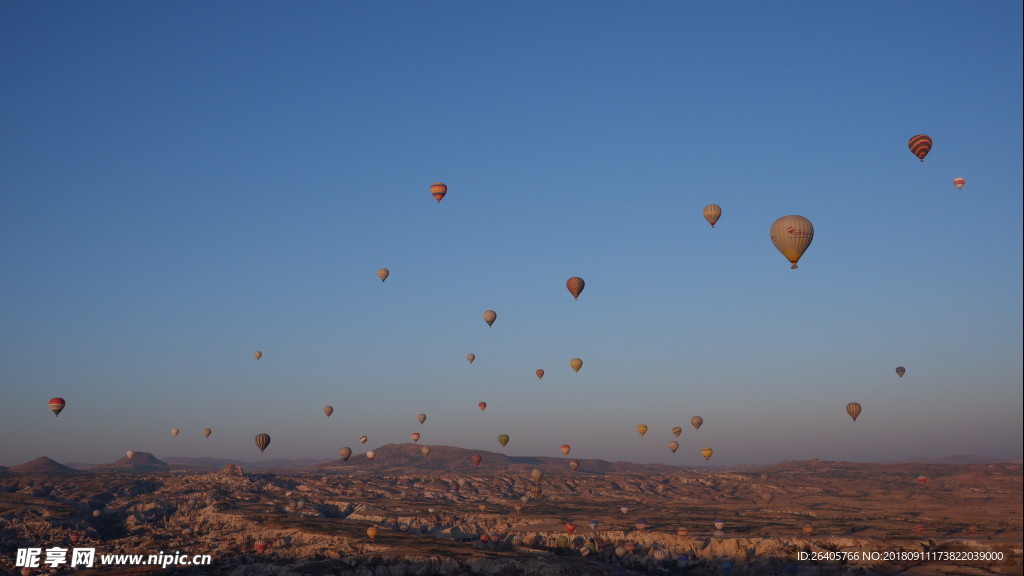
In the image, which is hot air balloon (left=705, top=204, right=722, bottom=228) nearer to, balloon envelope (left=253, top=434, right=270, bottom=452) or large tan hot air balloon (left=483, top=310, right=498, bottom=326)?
large tan hot air balloon (left=483, top=310, right=498, bottom=326)

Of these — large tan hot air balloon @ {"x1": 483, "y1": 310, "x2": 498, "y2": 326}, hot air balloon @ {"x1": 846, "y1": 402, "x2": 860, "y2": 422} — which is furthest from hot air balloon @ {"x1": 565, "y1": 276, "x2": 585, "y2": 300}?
hot air balloon @ {"x1": 846, "y1": 402, "x2": 860, "y2": 422}

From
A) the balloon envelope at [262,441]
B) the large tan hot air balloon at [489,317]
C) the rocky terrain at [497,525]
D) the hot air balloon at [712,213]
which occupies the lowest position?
the rocky terrain at [497,525]

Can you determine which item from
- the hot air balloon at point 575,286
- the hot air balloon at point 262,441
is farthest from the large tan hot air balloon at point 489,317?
the hot air balloon at point 262,441

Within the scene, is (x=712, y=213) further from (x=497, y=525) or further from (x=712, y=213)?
(x=497, y=525)

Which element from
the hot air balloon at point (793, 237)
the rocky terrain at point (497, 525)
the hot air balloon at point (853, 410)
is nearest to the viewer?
the hot air balloon at point (793, 237)

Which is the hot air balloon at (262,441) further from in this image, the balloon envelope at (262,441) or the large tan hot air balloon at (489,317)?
the large tan hot air balloon at (489,317)

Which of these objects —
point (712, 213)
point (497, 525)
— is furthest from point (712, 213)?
point (497, 525)

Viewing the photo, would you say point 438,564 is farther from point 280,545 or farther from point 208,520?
point 208,520

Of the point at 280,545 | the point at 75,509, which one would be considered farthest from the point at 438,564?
the point at 75,509
